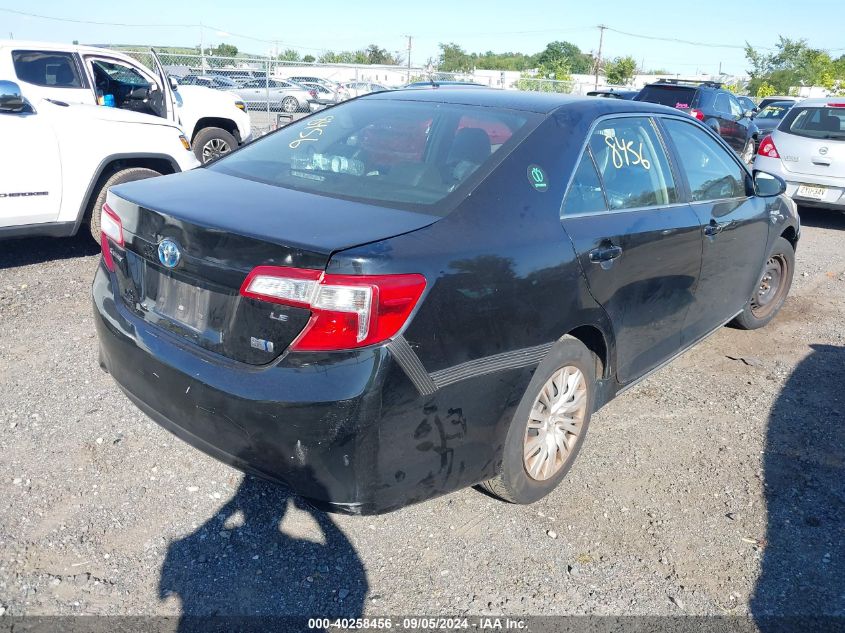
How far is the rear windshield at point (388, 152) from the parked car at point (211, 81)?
12424 mm

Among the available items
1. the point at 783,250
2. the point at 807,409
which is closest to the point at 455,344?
the point at 807,409

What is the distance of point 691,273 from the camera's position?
3787mm

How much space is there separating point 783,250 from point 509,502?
139 inches

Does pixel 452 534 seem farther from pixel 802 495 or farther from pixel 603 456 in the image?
pixel 802 495

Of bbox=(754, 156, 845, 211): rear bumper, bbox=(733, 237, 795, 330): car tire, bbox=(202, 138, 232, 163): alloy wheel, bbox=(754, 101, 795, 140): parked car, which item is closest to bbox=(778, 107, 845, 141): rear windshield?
bbox=(754, 156, 845, 211): rear bumper

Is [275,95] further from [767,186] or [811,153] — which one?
[767,186]

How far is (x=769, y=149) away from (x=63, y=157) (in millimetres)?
8453

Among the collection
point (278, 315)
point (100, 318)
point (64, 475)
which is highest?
point (278, 315)

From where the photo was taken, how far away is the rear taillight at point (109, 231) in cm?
282

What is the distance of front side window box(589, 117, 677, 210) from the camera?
3209mm

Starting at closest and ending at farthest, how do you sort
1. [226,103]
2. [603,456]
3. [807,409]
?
[603,456], [807,409], [226,103]

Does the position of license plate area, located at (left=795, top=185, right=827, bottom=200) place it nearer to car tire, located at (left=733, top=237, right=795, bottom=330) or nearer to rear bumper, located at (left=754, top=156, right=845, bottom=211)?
rear bumper, located at (left=754, top=156, right=845, bottom=211)

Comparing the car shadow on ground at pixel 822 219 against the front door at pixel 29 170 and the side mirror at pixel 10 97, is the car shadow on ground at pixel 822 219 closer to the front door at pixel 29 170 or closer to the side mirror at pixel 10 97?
the front door at pixel 29 170

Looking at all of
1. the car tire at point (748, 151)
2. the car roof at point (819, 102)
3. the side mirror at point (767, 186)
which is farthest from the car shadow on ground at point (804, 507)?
the car tire at point (748, 151)
